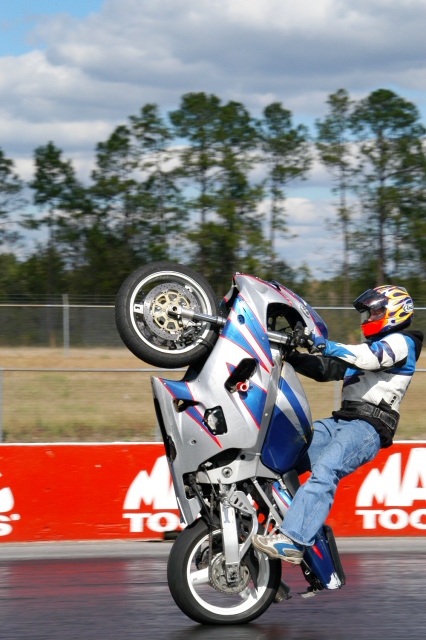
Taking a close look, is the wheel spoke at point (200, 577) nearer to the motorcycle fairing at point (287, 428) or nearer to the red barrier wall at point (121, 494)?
the motorcycle fairing at point (287, 428)

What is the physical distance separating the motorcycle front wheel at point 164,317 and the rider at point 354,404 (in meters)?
0.63

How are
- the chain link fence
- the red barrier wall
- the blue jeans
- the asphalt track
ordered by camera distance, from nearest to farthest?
the blue jeans, the asphalt track, the red barrier wall, the chain link fence

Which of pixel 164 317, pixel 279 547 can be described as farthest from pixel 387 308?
pixel 279 547

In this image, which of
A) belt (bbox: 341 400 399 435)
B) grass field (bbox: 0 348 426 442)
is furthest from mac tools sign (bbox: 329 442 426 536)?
grass field (bbox: 0 348 426 442)

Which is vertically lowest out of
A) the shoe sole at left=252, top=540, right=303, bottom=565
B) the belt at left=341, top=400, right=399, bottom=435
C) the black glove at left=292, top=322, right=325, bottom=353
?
the shoe sole at left=252, top=540, right=303, bottom=565

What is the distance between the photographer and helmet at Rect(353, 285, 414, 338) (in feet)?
18.6

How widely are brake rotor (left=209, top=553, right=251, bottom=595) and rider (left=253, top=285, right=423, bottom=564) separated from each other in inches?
9.3

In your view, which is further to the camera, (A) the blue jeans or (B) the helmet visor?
(B) the helmet visor

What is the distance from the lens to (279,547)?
17.3 ft

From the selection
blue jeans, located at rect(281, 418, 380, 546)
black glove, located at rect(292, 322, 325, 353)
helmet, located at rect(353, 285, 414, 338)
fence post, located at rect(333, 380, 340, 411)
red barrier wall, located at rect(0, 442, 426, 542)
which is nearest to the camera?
black glove, located at rect(292, 322, 325, 353)

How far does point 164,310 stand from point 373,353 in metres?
1.25

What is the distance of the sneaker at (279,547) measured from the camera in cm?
526

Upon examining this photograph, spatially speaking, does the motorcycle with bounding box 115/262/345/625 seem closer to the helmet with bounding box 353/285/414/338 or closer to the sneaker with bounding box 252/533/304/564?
the sneaker with bounding box 252/533/304/564

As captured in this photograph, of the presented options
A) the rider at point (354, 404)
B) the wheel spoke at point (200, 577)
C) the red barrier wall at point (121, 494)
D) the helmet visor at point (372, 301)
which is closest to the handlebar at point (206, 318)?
the rider at point (354, 404)
